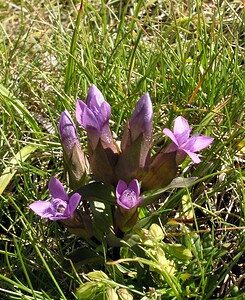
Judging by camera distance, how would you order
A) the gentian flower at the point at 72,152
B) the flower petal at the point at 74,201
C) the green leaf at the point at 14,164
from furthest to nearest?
the green leaf at the point at 14,164
the gentian flower at the point at 72,152
the flower petal at the point at 74,201

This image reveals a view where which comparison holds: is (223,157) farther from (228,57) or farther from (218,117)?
(228,57)

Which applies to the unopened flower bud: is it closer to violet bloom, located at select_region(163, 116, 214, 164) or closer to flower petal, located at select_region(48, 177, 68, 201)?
violet bloom, located at select_region(163, 116, 214, 164)

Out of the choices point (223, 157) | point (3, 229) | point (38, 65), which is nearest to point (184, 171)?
point (223, 157)

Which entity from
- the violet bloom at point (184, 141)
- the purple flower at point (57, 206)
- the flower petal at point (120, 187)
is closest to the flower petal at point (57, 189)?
the purple flower at point (57, 206)

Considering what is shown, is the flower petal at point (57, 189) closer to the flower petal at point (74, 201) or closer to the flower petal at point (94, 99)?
the flower petal at point (74, 201)

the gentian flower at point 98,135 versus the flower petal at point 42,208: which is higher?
the gentian flower at point 98,135

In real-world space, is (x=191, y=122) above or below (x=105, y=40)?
below
